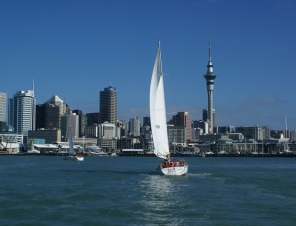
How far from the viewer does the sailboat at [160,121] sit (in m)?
50.0

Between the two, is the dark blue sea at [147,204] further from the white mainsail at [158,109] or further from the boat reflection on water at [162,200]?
the white mainsail at [158,109]

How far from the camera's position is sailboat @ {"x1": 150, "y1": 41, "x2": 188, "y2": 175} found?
50.0 m

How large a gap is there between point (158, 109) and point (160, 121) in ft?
4.20

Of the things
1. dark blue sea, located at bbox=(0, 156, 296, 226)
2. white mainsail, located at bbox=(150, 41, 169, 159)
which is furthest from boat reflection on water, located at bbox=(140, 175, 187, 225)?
white mainsail, located at bbox=(150, 41, 169, 159)

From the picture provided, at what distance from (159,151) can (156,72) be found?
7.87 meters

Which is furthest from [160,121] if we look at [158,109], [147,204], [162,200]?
[147,204]

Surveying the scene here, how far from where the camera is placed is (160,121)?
51.9m

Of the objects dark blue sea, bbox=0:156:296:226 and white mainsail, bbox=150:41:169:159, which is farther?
white mainsail, bbox=150:41:169:159

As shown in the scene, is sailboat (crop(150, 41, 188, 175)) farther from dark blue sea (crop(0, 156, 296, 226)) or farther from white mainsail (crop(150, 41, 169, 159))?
dark blue sea (crop(0, 156, 296, 226))

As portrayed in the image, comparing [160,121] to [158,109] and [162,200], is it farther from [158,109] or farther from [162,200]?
[162,200]

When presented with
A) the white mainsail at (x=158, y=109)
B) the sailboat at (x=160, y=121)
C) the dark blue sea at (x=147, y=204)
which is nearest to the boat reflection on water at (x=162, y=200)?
the dark blue sea at (x=147, y=204)

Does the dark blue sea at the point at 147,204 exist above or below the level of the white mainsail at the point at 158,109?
below

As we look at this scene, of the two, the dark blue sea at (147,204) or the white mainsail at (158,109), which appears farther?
the white mainsail at (158,109)

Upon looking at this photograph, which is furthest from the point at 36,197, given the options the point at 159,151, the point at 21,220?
the point at 159,151
